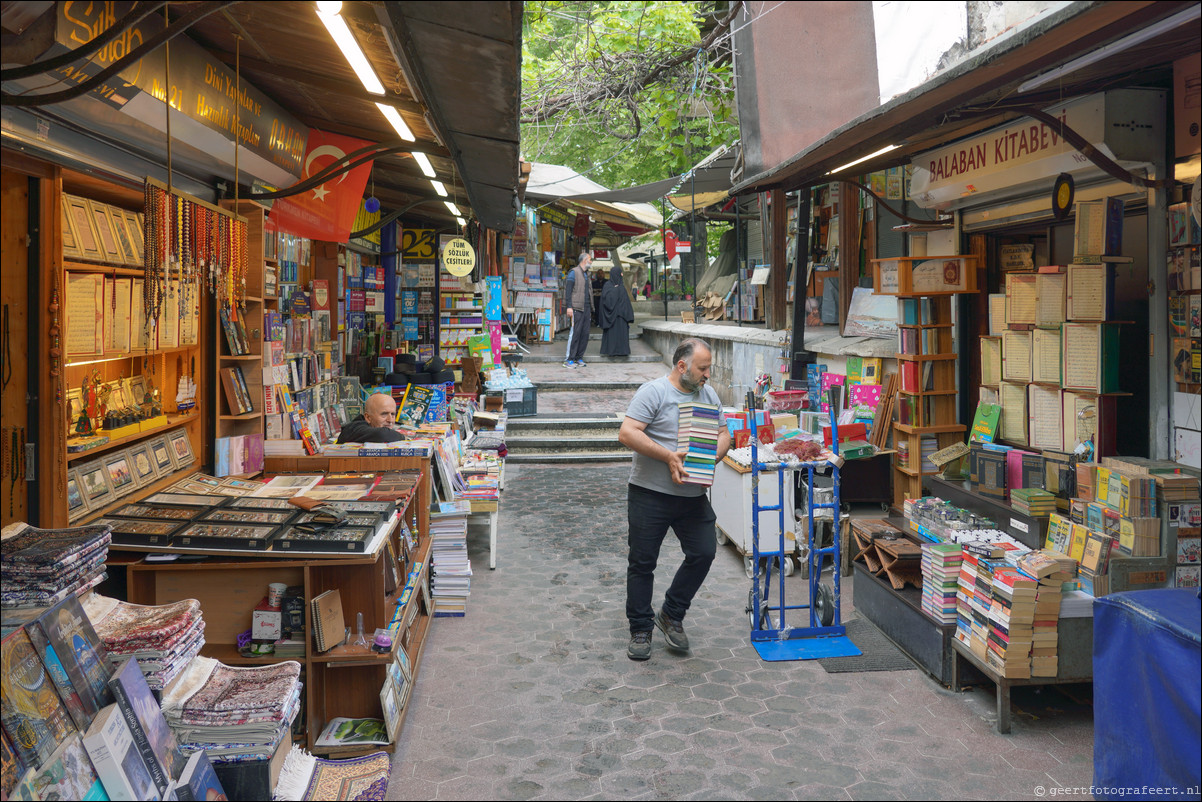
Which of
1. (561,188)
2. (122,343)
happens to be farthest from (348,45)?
(561,188)

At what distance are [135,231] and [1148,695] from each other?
5.27 m

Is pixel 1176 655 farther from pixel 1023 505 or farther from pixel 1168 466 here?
pixel 1023 505

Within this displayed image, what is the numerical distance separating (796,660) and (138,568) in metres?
3.83

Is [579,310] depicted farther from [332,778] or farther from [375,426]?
[332,778]

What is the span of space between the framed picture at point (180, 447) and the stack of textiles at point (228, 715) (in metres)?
1.90

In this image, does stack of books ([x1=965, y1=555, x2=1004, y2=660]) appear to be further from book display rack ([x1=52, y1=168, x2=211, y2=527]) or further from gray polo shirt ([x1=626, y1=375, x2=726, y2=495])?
book display rack ([x1=52, y1=168, x2=211, y2=527])

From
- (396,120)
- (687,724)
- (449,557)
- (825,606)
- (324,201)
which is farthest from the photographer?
(449,557)

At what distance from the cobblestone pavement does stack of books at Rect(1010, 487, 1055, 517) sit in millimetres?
1213

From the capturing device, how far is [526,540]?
332 inches

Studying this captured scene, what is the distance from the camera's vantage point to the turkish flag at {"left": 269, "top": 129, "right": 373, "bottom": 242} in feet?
18.3

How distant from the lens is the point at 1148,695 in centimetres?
339

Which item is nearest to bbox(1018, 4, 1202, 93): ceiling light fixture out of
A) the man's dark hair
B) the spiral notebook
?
the man's dark hair

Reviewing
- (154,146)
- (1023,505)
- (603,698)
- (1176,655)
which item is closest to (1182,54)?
(1023,505)

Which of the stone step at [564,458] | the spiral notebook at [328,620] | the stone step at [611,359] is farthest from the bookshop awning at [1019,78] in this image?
the stone step at [611,359]
